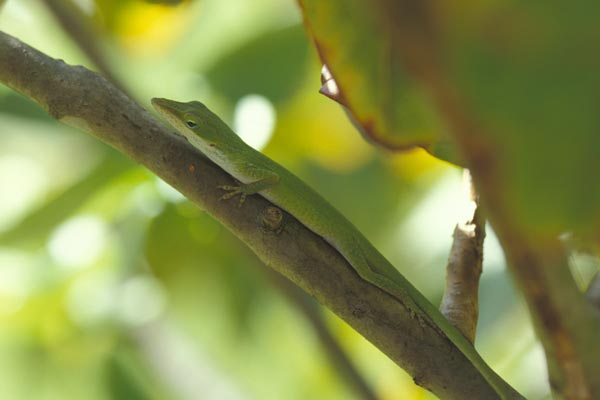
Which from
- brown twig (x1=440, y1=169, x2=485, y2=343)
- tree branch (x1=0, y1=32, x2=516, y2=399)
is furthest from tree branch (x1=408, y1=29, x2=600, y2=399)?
brown twig (x1=440, y1=169, x2=485, y2=343)

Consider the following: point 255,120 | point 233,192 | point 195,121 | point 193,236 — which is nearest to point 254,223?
point 233,192

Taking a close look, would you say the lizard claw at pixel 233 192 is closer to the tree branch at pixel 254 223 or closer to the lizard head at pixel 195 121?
the tree branch at pixel 254 223

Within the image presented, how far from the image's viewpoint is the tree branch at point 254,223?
1.38 metres

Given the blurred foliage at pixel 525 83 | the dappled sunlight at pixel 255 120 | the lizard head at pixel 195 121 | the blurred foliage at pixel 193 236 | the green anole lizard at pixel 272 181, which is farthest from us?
the blurred foliage at pixel 193 236

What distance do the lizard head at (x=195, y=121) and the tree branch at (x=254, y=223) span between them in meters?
0.97

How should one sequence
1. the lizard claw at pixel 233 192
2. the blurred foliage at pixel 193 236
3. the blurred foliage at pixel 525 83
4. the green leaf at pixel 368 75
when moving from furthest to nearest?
the blurred foliage at pixel 193 236, the lizard claw at pixel 233 192, the green leaf at pixel 368 75, the blurred foliage at pixel 525 83

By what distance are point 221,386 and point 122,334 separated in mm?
670

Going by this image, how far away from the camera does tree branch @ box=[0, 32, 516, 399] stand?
138 cm

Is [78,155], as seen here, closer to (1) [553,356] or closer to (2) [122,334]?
(2) [122,334]

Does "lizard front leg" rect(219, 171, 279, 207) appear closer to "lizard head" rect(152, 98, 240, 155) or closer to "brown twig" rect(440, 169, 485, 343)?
"lizard head" rect(152, 98, 240, 155)

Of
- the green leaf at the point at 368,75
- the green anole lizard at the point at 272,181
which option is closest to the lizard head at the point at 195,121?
the green anole lizard at the point at 272,181

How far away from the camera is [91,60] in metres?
2.54

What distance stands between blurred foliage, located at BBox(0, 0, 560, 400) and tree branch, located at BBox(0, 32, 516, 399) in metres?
1.09

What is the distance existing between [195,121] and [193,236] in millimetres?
496
